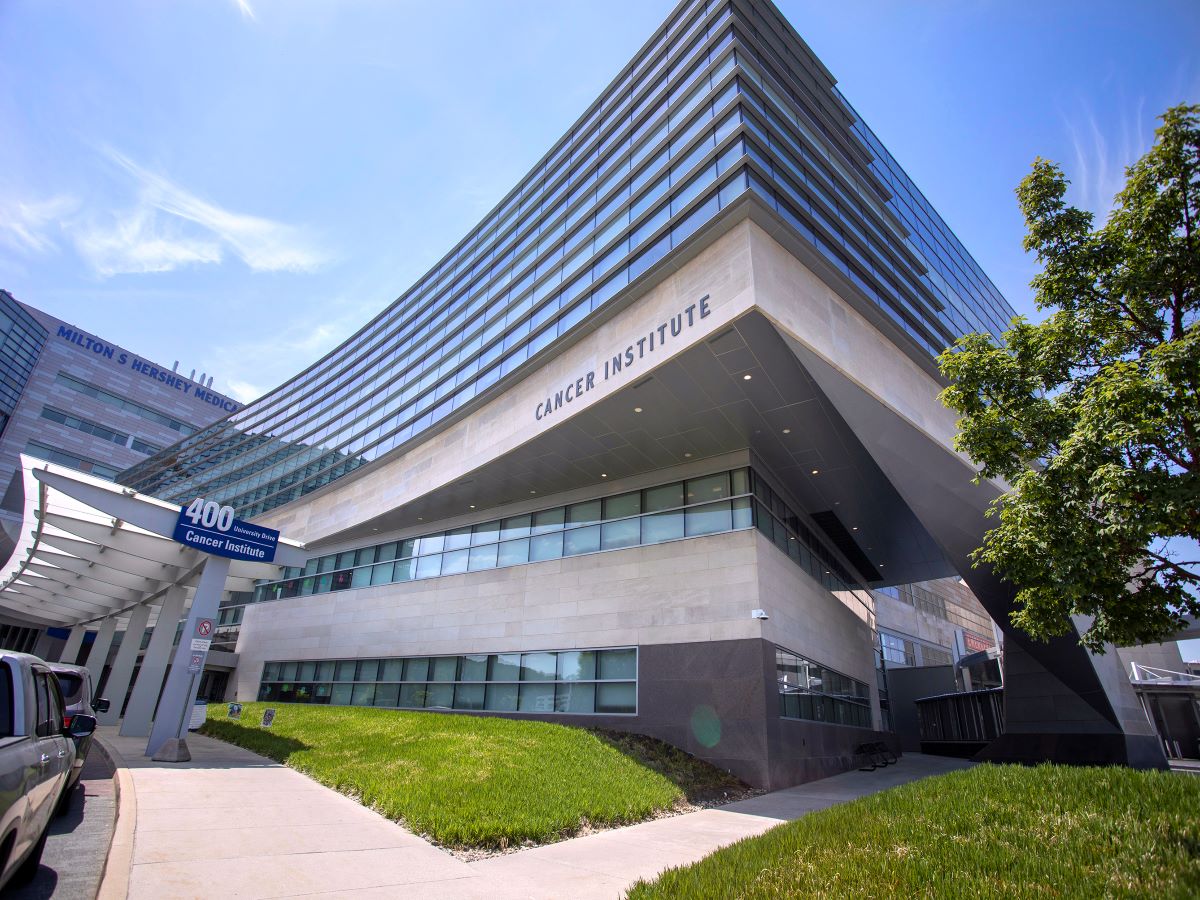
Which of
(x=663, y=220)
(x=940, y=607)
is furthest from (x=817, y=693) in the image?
(x=940, y=607)

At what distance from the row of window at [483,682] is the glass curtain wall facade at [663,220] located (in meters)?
11.1

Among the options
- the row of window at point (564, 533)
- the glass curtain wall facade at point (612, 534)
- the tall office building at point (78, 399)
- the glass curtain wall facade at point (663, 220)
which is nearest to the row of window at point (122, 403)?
the tall office building at point (78, 399)

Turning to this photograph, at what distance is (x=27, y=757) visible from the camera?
184 inches

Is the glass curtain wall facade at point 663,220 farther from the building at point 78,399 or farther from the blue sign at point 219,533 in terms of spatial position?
the building at point 78,399

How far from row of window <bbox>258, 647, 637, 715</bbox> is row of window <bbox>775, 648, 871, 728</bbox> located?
4778mm

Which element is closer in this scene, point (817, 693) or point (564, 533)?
point (817, 693)

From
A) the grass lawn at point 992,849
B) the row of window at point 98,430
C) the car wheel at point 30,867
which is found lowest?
the car wheel at point 30,867

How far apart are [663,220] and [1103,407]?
13821mm

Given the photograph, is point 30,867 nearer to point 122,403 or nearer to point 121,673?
point 121,673

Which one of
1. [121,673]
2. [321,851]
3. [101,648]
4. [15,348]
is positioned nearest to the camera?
[321,851]

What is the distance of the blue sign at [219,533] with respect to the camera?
17750 millimetres

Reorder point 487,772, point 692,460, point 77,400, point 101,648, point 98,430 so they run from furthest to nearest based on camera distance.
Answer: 1. point 98,430
2. point 77,400
3. point 101,648
4. point 692,460
5. point 487,772

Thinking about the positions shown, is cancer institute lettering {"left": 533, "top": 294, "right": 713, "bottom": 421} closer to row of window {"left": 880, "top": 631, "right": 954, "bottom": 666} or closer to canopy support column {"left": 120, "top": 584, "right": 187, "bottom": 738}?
canopy support column {"left": 120, "top": 584, "right": 187, "bottom": 738}

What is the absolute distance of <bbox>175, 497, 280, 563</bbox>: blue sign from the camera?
17.8 m
